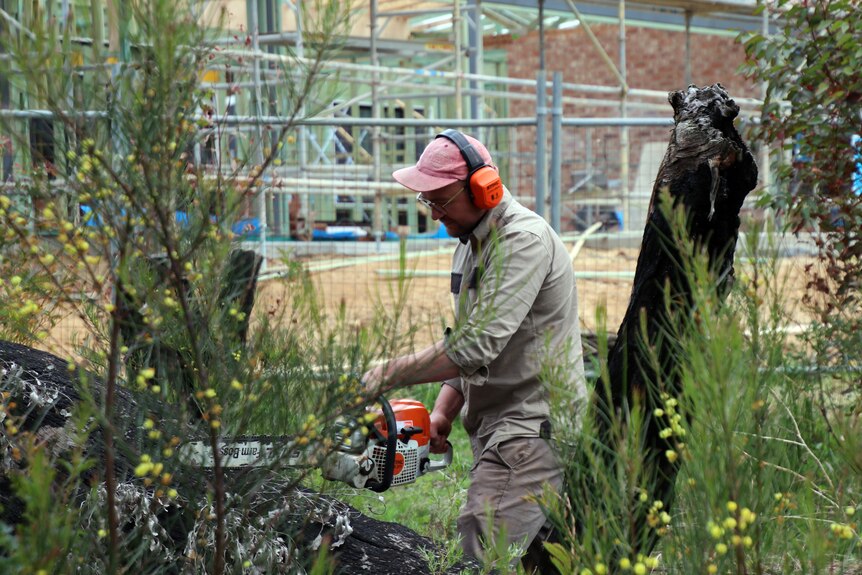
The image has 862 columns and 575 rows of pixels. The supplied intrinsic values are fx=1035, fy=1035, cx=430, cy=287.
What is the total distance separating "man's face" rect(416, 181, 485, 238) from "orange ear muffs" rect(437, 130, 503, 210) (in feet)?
0.09

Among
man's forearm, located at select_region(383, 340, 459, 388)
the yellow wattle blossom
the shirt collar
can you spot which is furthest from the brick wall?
the yellow wattle blossom

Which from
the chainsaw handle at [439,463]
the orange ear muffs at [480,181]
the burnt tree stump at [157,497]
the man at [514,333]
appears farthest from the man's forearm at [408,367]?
the chainsaw handle at [439,463]

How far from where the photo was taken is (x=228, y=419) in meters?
2.19

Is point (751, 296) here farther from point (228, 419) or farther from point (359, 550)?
point (359, 550)

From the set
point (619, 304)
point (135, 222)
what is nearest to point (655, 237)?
point (135, 222)

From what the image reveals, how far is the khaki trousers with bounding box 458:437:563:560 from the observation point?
3391 millimetres

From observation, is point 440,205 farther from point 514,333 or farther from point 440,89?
point 440,89

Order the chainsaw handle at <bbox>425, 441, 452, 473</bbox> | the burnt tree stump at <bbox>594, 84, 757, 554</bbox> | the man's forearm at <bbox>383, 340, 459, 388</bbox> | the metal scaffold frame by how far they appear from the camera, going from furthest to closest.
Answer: the metal scaffold frame → the chainsaw handle at <bbox>425, 441, 452, 473</bbox> → the burnt tree stump at <bbox>594, 84, 757, 554</bbox> → the man's forearm at <bbox>383, 340, 459, 388</bbox>

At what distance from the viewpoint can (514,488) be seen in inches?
134

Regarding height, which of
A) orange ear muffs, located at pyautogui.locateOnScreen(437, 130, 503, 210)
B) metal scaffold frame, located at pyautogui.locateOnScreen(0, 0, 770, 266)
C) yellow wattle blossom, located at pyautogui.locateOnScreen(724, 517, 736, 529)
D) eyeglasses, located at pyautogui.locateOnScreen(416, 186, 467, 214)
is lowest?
yellow wattle blossom, located at pyautogui.locateOnScreen(724, 517, 736, 529)

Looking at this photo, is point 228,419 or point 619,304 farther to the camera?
point 619,304

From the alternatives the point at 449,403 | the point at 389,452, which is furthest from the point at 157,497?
the point at 449,403

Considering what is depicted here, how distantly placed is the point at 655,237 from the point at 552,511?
43.5 inches

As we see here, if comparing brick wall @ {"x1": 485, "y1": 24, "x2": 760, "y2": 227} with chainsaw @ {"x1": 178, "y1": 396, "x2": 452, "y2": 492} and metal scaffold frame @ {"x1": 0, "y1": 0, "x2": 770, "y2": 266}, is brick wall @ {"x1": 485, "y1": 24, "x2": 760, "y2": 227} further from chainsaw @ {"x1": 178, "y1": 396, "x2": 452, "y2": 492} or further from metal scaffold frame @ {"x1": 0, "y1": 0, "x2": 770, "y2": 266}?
chainsaw @ {"x1": 178, "y1": 396, "x2": 452, "y2": 492}
